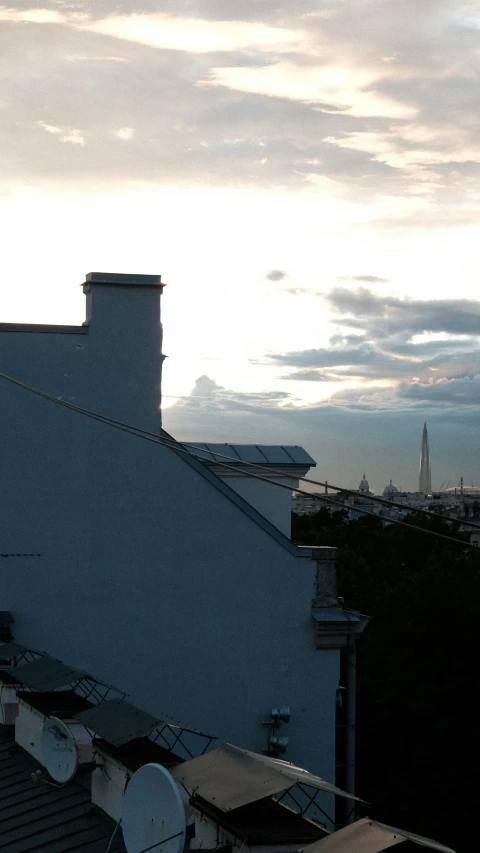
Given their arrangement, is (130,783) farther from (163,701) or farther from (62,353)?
(62,353)

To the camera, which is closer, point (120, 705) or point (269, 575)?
point (120, 705)

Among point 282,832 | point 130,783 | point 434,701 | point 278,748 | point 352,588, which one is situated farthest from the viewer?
point 352,588

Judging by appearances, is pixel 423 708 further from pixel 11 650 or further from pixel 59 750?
pixel 59 750

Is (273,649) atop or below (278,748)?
atop

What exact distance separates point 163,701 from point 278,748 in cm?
242

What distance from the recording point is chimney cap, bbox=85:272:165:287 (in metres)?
22.3

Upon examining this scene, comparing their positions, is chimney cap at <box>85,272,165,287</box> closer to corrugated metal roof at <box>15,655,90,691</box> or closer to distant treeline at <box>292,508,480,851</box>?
corrugated metal roof at <box>15,655,90,691</box>

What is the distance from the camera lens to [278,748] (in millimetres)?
21250

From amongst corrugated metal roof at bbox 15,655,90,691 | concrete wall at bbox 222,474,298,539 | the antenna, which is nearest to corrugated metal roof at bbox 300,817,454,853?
the antenna

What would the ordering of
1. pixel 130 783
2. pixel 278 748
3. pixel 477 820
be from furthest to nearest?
pixel 477 820, pixel 278 748, pixel 130 783

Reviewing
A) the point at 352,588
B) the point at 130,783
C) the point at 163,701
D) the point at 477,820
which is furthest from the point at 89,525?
the point at 352,588

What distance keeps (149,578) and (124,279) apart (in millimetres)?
6089

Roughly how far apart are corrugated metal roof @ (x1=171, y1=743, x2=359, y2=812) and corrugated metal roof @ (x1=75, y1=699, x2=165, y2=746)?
6.51ft

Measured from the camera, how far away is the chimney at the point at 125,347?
22094 mm
